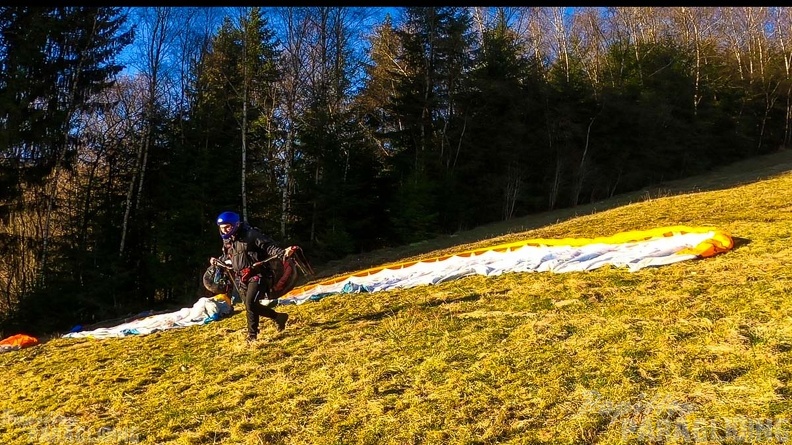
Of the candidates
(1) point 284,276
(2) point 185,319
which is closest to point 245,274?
(1) point 284,276

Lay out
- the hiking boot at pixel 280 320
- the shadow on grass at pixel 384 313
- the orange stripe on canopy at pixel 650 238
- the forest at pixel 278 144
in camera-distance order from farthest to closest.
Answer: the forest at pixel 278 144 → the orange stripe on canopy at pixel 650 238 → the shadow on grass at pixel 384 313 → the hiking boot at pixel 280 320

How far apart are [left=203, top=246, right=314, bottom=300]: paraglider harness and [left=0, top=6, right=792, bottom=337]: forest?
975 centimetres

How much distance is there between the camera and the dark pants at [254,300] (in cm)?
651

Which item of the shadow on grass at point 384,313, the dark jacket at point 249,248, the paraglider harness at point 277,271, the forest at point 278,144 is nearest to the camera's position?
the paraglider harness at point 277,271

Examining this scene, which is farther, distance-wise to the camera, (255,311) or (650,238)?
(650,238)

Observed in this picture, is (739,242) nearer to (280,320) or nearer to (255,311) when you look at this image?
(280,320)

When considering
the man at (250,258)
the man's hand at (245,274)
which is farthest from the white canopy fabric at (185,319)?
the man's hand at (245,274)

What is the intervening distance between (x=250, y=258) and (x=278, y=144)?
16694 millimetres

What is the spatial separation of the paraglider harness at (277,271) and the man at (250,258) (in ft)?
0.04

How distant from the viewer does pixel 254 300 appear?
655cm

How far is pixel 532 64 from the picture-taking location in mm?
28469

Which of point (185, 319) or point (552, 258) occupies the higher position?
point (552, 258)

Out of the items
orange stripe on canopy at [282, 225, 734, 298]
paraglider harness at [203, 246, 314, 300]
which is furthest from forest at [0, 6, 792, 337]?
paraglider harness at [203, 246, 314, 300]

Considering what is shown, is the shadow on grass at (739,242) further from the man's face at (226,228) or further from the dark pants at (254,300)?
the man's face at (226,228)
